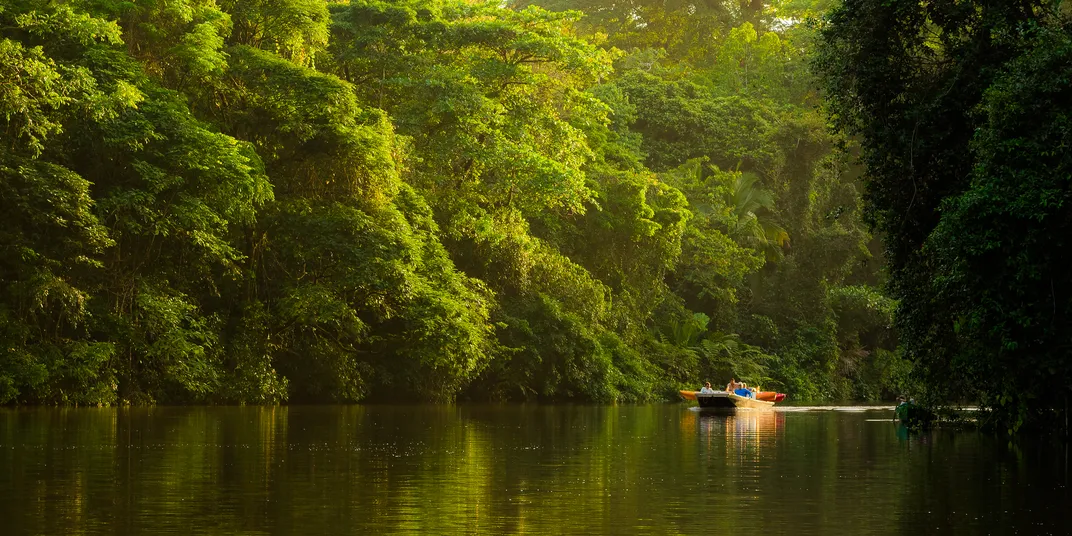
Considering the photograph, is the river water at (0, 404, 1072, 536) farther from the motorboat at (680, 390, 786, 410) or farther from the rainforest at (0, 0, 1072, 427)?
the motorboat at (680, 390, 786, 410)

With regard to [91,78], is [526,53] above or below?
above

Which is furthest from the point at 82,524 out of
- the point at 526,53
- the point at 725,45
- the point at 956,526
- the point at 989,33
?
the point at 725,45

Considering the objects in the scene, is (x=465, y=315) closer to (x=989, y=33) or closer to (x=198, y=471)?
(x=989, y=33)

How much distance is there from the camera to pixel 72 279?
31203mm

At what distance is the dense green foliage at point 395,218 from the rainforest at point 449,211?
0.33 ft

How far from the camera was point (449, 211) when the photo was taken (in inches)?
1572

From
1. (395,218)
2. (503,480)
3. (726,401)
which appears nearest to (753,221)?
(726,401)

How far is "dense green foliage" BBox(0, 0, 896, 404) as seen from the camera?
98.3ft

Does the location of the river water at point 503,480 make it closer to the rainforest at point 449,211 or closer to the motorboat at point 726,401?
the rainforest at point 449,211

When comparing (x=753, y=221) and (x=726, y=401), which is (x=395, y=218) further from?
(x=753, y=221)

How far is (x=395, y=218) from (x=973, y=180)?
18.2 metres

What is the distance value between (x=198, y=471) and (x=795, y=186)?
45.6 metres

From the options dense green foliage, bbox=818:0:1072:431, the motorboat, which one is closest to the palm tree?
the motorboat

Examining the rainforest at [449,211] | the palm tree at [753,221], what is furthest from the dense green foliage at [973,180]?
the palm tree at [753,221]
